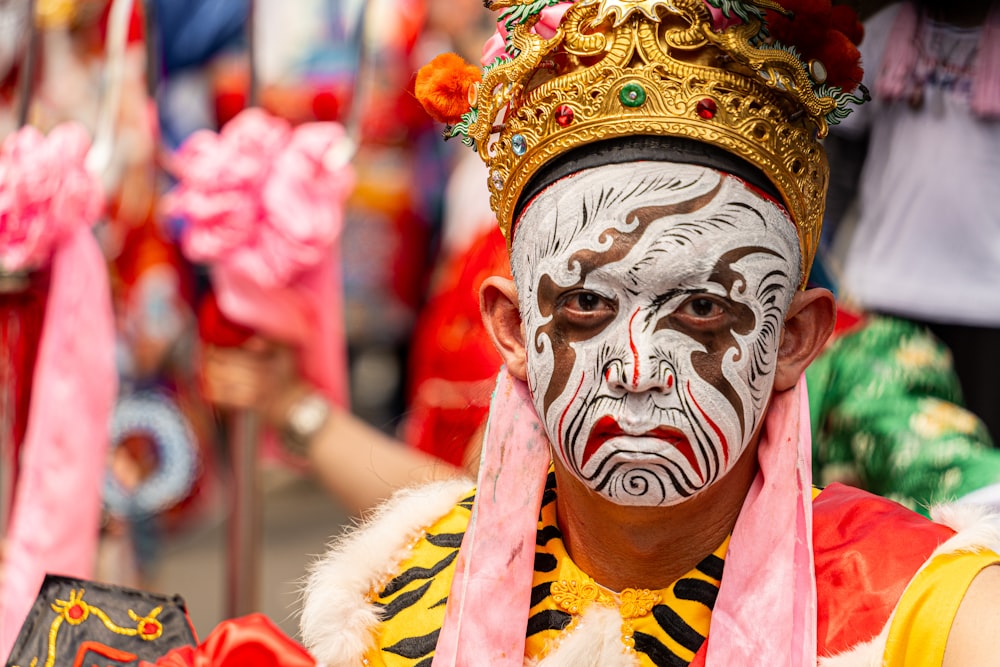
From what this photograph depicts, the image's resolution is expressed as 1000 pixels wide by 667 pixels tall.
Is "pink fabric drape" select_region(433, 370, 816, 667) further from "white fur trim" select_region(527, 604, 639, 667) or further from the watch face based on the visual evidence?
the watch face

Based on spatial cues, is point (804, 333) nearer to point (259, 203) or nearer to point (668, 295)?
point (668, 295)

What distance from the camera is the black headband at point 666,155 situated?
5.65 ft

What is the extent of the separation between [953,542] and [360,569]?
0.82m

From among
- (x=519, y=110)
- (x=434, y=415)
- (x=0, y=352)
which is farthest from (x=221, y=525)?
(x=519, y=110)

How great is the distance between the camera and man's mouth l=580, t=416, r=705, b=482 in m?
1.68

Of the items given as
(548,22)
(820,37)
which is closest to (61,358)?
(548,22)

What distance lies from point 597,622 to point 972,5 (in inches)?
59.4

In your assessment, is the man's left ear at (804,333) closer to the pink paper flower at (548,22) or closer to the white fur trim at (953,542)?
the white fur trim at (953,542)

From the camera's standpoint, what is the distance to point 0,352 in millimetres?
2963

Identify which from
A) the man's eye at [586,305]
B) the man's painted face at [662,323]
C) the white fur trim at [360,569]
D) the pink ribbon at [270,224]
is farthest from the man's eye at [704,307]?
the pink ribbon at [270,224]

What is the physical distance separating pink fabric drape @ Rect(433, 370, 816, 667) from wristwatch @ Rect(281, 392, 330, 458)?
4.26 feet

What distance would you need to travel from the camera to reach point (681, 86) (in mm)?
1707

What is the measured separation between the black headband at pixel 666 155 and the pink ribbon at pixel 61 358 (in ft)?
4.94

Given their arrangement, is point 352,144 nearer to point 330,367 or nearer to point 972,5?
point 330,367
